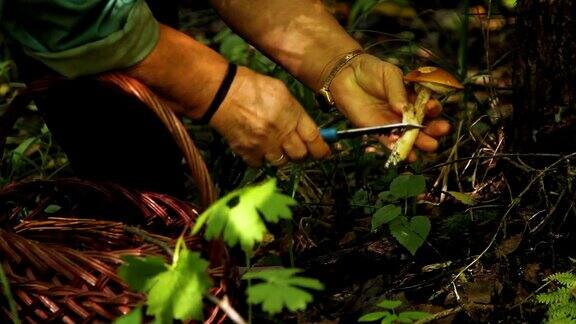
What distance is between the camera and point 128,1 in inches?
79.4

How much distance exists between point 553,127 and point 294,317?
903 mm

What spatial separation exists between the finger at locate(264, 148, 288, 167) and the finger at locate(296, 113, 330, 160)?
0.08m

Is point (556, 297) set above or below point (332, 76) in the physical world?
below

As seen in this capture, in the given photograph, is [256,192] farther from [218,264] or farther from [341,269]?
[341,269]

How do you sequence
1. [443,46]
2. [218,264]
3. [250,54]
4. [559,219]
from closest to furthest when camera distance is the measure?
[218,264] → [559,219] → [250,54] → [443,46]

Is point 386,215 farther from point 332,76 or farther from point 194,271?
point 194,271

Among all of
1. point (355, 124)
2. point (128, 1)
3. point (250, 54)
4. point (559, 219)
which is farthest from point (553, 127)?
point (250, 54)

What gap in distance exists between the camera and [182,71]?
218cm

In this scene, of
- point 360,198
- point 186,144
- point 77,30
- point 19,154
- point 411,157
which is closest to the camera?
point 186,144

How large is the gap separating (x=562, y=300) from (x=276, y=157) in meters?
0.89

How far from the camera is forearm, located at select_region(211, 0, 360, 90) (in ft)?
8.36

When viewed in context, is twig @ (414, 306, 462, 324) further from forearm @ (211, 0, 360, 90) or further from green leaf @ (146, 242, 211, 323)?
forearm @ (211, 0, 360, 90)

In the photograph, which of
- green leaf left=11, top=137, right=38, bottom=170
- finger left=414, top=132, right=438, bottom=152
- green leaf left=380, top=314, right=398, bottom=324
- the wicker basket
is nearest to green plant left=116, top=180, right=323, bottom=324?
the wicker basket

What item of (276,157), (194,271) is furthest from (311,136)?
(194,271)
